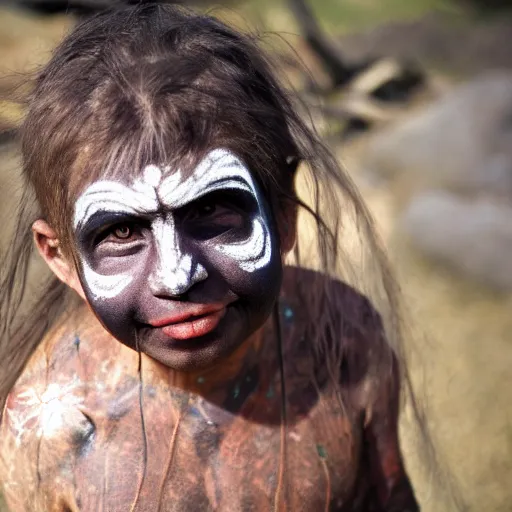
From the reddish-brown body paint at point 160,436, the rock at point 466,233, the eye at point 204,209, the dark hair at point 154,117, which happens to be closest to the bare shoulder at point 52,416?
the reddish-brown body paint at point 160,436

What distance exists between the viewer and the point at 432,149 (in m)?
5.41

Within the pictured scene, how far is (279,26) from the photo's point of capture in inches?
302

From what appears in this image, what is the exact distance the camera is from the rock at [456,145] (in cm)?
516

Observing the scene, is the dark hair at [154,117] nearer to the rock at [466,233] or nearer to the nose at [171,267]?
the nose at [171,267]

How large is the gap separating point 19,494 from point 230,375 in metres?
0.53

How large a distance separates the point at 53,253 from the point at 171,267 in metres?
0.39

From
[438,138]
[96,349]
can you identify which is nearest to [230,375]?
[96,349]

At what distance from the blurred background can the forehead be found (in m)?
0.46

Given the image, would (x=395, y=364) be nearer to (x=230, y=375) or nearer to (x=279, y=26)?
(x=230, y=375)

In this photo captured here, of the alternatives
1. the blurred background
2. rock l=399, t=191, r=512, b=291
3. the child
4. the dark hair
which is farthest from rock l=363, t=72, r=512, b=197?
the dark hair

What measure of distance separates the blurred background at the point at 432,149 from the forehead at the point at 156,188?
1.52 ft

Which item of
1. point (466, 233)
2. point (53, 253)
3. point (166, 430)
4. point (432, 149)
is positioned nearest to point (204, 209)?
point (53, 253)

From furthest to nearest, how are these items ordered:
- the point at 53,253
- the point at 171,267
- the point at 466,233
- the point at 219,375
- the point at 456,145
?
the point at 456,145
the point at 466,233
the point at 219,375
the point at 53,253
the point at 171,267

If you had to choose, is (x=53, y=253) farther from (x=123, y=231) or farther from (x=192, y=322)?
(x=192, y=322)
